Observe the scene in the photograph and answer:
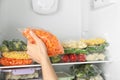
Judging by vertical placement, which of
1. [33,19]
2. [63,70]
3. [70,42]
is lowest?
[63,70]

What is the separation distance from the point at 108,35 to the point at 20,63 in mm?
601

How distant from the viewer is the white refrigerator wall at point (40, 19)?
5.97 feet

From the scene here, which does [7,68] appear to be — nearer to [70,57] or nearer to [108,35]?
[70,57]

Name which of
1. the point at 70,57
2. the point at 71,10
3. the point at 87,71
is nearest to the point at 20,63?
the point at 70,57

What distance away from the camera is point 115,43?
1.46m

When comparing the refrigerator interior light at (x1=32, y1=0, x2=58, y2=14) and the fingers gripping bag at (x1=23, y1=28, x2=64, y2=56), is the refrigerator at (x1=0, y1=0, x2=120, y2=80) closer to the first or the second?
the refrigerator interior light at (x1=32, y1=0, x2=58, y2=14)

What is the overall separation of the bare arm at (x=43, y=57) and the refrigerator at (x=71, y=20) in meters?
0.56

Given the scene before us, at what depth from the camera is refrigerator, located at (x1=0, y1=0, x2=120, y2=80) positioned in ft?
4.91

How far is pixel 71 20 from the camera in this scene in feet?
6.57

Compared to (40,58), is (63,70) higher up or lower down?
lower down

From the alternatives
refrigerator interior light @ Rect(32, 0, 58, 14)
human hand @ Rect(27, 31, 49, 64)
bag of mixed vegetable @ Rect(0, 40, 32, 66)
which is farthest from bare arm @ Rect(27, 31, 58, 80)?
refrigerator interior light @ Rect(32, 0, 58, 14)

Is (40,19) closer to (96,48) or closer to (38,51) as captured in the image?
(96,48)

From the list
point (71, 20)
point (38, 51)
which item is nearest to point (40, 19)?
point (71, 20)

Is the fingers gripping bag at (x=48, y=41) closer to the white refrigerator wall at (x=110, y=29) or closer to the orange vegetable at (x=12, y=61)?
the orange vegetable at (x=12, y=61)
